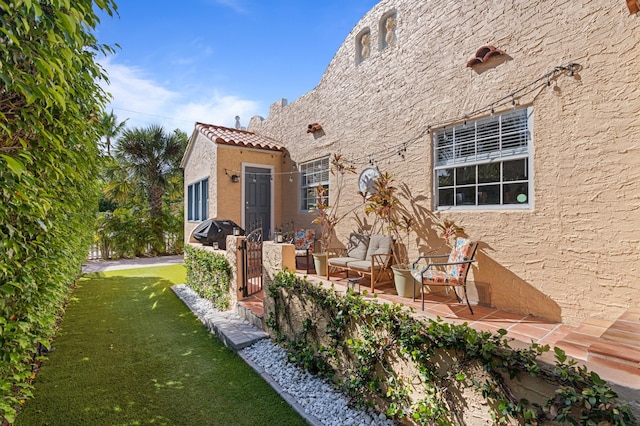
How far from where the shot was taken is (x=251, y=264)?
7270 millimetres

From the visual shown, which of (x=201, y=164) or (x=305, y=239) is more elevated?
(x=201, y=164)

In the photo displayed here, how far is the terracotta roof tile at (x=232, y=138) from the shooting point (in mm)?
9742

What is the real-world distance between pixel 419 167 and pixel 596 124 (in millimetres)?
2682

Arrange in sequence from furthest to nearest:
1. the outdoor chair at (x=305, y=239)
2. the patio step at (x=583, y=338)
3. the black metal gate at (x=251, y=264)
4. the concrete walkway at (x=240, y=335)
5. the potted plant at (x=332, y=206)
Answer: the outdoor chair at (x=305, y=239) < the potted plant at (x=332, y=206) < the black metal gate at (x=251, y=264) < the concrete walkway at (x=240, y=335) < the patio step at (x=583, y=338)

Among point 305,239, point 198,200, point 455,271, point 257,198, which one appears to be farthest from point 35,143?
point 198,200

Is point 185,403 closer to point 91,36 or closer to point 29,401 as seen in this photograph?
point 29,401

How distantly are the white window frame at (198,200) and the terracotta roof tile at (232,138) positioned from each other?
1.62 metres

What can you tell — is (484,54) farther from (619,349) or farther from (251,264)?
(251,264)

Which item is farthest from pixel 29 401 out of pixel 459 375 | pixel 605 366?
pixel 605 366

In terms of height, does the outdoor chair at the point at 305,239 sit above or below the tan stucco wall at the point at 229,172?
below

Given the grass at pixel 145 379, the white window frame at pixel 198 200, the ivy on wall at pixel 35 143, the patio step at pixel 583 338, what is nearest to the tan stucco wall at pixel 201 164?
the white window frame at pixel 198 200

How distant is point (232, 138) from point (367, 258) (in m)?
6.35

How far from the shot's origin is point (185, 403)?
3752 millimetres

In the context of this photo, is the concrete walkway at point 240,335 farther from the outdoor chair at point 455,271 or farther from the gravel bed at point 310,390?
the outdoor chair at point 455,271
